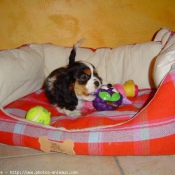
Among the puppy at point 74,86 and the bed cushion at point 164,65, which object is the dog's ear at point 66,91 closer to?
the puppy at point 74,86

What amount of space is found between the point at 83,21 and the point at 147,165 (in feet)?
7.29

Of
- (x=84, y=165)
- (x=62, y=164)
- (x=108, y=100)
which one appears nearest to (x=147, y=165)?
(x=84, y=165)

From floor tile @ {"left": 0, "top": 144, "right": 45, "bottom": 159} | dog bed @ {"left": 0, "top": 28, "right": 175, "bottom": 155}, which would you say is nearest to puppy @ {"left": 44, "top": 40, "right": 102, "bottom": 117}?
dog bed @ {"left": 0, "top": 28, "right": 175, "bottom": 155}

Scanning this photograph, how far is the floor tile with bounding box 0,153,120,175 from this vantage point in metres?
1.42

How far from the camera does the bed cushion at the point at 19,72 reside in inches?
86.7

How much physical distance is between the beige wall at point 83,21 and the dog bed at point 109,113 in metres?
0.42

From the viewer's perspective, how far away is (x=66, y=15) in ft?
9.80

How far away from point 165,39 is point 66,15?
1398 mm

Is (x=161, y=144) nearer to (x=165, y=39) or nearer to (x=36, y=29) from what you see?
(x=165, y=39)

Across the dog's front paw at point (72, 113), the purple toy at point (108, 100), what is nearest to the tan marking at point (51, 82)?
the dog's front paw at point (72, 113)

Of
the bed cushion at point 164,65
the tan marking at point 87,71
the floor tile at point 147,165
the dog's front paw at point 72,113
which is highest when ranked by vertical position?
the bed cushion at point 164,65

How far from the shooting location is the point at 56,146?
154 centimetres

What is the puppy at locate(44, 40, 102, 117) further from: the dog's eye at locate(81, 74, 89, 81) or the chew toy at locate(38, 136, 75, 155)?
the chew toy at locate(38, 136, 75, 155)

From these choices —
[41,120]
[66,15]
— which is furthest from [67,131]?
[66,15]
